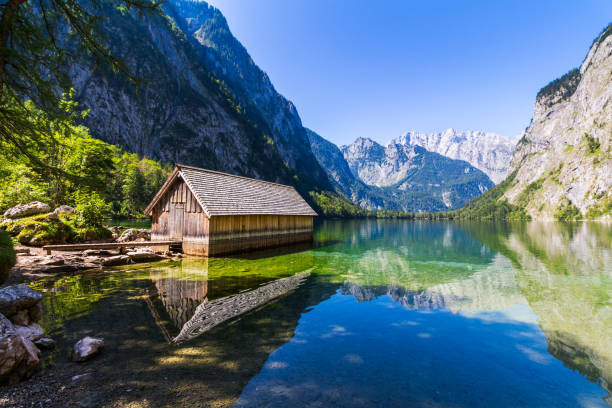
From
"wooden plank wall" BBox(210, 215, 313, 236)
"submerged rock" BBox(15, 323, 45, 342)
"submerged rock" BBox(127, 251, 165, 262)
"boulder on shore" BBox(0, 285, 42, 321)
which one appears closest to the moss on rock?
"submerged rock" BBox(127, 251, 165, 262)

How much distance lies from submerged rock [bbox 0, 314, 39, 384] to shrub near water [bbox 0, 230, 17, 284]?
25.1ft

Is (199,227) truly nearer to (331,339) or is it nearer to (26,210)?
(26,210)

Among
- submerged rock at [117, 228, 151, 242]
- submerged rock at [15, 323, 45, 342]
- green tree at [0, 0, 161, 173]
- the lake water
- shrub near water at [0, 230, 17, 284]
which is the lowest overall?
the lake water

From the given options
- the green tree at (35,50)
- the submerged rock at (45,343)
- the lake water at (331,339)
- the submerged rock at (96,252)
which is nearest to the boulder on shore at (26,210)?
the submerged rock at (96,252)

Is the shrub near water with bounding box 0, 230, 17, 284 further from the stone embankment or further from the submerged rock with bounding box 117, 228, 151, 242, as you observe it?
the submerged rock with bounding box 117, 228, 151, 242

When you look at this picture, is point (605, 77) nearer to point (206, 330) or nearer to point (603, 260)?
point (603, 260)

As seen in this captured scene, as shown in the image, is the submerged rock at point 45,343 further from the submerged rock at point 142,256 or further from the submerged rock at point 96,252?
the submerged rock at point 96,252

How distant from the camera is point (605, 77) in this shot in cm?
17638

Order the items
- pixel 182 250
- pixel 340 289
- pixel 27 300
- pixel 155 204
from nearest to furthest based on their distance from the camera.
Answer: pixel 27 300
pixel 340 289
pixel 182 250
pixel 155 204

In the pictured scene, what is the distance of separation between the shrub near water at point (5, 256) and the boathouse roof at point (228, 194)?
10.7m

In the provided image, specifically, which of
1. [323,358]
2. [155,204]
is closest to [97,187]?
[323,358]

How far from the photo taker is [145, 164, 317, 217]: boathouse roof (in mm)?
22234

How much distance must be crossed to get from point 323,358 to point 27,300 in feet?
26.3

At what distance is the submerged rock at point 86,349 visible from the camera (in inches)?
253
